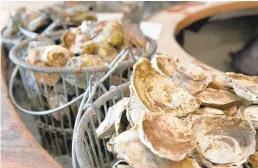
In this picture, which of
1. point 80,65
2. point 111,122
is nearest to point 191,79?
point 111,122

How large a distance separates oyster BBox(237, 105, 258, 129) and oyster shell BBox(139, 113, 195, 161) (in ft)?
0.38

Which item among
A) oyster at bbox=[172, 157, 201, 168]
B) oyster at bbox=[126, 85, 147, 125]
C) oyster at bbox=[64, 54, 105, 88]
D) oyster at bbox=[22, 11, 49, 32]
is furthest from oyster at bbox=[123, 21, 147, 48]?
oyster at bbox=[172, 157, 201, 168]

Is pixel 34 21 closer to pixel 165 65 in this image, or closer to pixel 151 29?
pixel 151 29

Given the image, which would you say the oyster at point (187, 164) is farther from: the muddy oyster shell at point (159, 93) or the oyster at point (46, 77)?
the oyster at point (46, 77)

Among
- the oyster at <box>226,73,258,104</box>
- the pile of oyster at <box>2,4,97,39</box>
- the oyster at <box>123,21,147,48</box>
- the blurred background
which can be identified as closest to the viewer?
the oyster at <box>226,73,258,104</box>

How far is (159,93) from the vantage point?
543 mm

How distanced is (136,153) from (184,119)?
0.33 feet

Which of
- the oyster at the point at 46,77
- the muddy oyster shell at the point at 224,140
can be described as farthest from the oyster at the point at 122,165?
the oyster at the point at 46,77

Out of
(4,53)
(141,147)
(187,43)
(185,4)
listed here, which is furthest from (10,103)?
(187,43)

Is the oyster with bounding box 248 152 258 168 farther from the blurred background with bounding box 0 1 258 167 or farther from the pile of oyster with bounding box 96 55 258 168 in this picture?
the blurred background with bounding box 0 1 258 167

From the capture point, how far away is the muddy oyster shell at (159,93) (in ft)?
1.68

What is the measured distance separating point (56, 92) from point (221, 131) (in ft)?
1.81

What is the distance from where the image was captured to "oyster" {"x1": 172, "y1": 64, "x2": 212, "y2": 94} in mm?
568

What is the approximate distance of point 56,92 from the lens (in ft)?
3.06
